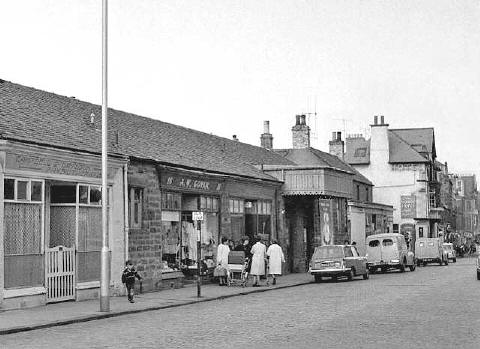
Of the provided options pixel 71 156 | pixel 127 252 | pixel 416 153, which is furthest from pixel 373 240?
pixel 416 153

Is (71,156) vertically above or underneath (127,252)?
above

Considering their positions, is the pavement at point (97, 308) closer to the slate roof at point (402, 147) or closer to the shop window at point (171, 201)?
the shop window at point (171, 201)

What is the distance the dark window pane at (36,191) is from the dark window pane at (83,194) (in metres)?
1.79

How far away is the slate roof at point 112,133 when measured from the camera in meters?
21.9

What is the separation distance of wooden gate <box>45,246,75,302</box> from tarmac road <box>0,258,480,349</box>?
3.30m

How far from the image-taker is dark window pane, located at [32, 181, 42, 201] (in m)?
20.4

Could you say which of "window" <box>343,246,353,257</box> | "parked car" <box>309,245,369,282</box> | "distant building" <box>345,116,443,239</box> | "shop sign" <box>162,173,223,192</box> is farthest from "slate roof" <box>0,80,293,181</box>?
"distant building" <box>345,116,443,239</box>

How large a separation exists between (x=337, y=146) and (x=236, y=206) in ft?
133

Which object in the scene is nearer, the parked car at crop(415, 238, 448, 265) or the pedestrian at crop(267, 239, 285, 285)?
the pedestrian at crop(267, 239, 285, 285)

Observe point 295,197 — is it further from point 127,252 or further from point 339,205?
point 127,252

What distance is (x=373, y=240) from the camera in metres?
42.7

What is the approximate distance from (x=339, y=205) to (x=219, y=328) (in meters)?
30.2

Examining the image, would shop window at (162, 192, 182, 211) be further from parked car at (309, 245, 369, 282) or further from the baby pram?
parked car at (309, 245, 369, 282)

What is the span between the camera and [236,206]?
1329 inches
